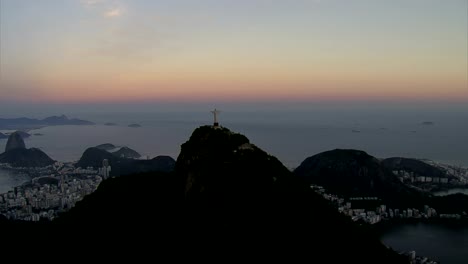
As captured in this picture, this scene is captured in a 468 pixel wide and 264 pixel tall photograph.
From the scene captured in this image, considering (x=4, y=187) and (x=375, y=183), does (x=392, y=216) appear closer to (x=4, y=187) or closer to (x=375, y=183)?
(x=375, y=183)

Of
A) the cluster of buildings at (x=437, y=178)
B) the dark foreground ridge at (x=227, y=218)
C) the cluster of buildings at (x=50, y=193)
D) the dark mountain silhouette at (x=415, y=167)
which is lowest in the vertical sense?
the cluster of buildings at (x=50, y=193)

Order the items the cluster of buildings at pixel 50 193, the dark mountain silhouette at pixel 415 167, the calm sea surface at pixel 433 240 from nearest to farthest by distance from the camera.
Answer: the calm sea surface at pixel 433 240 → the cluster of buildings at pixel 50 193 → the dark mountain silhouette at pixel 415 167

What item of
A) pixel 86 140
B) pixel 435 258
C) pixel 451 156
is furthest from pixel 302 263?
pixel 86 140

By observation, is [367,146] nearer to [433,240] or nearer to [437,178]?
[437,178]

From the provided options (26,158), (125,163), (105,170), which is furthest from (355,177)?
(26,158)

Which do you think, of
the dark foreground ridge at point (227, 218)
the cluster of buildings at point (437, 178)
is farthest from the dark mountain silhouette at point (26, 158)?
the dark foreground ridge at point (227, 218)

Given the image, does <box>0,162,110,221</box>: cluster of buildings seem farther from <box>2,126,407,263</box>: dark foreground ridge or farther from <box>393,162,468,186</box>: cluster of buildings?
<box>393,162,468,186</box>: cluster of buildings

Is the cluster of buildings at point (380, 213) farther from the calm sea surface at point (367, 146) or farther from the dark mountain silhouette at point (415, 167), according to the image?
the dark mountain silhouette at point (415, 167)
